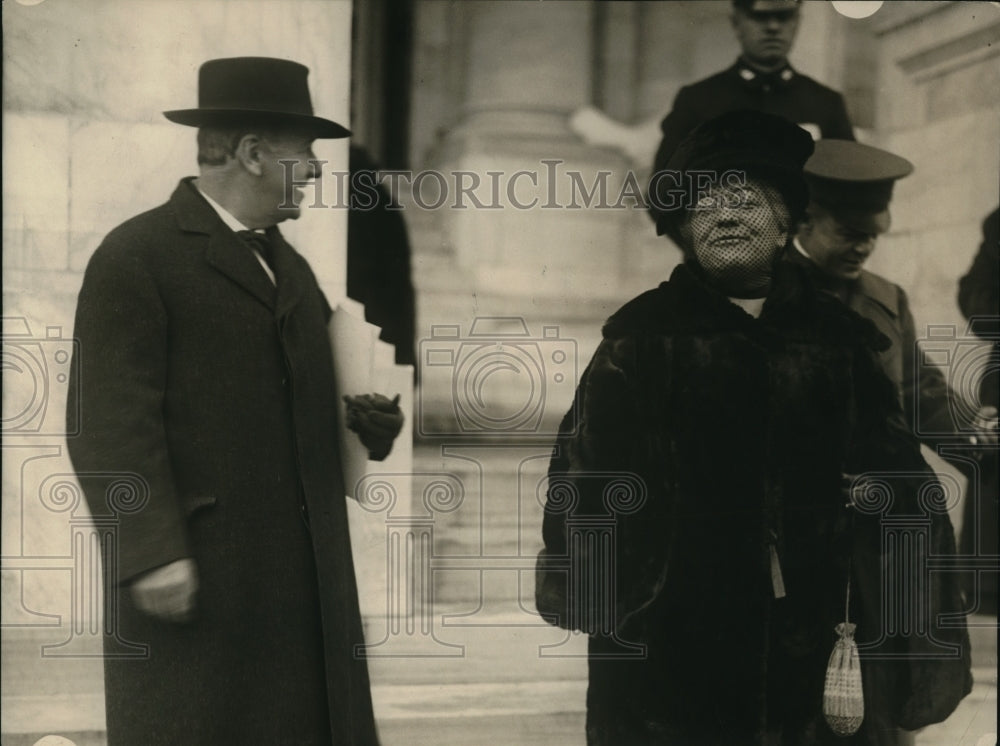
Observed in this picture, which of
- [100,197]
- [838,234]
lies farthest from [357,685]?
[838,234]

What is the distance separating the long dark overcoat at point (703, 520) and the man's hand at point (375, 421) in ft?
2.02

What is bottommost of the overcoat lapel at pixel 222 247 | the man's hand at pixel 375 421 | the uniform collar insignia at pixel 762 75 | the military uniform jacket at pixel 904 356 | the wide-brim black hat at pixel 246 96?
the man's hand at pixel 375 421

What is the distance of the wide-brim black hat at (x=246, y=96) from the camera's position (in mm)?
4270

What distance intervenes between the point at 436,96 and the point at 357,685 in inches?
84.5

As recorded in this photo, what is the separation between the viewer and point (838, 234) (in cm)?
475

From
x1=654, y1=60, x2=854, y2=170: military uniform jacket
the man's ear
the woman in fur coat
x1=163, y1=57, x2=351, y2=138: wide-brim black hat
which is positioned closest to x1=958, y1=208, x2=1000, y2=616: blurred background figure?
the woman in fur coat

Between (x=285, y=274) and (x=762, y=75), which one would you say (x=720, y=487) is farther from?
(x=285, y=274)

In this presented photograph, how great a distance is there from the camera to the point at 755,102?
4656 mm

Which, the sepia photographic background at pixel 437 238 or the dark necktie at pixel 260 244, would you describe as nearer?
the dark necktie at pixel 260 244

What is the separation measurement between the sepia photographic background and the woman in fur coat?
13 cm

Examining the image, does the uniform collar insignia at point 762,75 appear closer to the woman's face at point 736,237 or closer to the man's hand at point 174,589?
the woman's face at point 736,237

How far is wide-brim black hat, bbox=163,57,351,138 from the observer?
4270 millimetres

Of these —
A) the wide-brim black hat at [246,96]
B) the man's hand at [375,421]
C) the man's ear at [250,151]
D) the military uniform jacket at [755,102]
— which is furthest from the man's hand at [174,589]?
the military uniform jacket at [755,102]

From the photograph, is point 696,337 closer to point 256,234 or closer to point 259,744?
point 256,234
